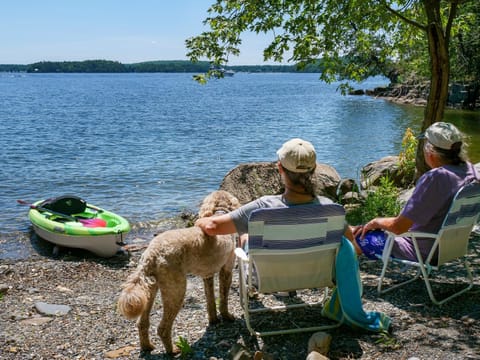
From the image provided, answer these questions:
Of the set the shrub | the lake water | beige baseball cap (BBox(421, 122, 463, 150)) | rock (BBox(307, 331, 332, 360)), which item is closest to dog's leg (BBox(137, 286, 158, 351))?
rock (BBox(307, 331, 332, 360))

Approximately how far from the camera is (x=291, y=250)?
4168 millimetres

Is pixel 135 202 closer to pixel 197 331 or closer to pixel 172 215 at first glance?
pixel 172 215

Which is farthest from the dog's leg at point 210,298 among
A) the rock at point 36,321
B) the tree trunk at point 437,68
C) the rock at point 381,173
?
the rock at point 381,173

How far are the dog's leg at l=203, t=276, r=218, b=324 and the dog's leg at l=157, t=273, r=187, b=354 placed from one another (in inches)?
22.6

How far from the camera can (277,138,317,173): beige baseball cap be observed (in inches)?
155

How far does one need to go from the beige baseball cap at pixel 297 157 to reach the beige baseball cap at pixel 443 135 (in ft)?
4.75

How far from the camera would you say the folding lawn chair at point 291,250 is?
157 inches

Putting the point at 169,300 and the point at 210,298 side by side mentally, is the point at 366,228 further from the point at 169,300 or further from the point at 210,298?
the point at 169,300

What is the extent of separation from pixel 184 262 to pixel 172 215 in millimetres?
8520

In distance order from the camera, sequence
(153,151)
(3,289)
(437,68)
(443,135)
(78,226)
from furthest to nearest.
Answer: (153,151) → (78,226) → (437,68) → (3,289) → (443,135)

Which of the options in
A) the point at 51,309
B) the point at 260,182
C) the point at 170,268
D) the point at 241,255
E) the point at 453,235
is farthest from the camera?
the point at 260,182

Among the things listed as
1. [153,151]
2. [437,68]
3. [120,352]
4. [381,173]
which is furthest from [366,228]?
[153,151]

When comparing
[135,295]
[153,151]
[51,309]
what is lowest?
[153,151]

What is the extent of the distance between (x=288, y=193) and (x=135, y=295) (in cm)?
142
